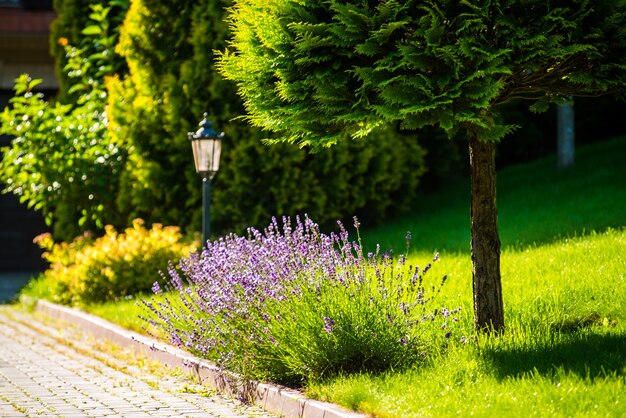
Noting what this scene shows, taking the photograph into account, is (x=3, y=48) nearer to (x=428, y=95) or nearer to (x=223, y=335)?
(x=223, y=335)

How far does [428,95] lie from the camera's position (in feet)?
24.7

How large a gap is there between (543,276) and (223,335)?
2862mm

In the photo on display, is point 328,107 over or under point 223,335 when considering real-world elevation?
over

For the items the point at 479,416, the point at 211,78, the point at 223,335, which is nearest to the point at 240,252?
the point at 223,335

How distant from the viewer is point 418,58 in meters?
7.62

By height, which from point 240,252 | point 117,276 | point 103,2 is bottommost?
point 117,276

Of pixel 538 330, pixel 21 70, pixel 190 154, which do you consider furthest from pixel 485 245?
pixel 21 70

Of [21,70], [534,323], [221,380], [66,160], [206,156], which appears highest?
[21,70]

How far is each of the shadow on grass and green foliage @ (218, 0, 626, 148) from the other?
1462 mm

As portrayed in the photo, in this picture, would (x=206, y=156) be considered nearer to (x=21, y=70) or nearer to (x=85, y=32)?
(x=85, y=32)

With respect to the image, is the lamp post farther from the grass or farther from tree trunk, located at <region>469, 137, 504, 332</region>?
tree trunk, located at <region>469, 137, 504, 332</region>

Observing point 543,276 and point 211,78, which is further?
point 211,78

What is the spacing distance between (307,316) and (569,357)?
188cm

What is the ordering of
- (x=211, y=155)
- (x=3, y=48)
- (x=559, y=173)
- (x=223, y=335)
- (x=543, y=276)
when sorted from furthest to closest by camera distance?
(x=3, y=48), (x=559, y=173), (x=211, y=155), (x=543, y=276), (x=223, y=335)
